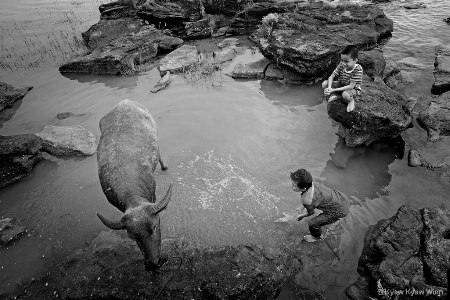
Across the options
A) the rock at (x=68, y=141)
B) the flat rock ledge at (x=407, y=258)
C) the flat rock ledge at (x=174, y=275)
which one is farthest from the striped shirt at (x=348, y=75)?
the rock at (x=68, y=141)

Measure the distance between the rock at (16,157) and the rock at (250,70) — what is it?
8.28 metres

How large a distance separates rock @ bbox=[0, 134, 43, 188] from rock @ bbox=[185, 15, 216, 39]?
1072cm

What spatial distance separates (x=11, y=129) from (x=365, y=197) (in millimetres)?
12717

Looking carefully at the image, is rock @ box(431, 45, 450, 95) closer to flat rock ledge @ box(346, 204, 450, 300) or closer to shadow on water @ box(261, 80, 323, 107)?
shadow on water @ box(261, 80, 323, 107)

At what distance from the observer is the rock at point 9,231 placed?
661 centimetres

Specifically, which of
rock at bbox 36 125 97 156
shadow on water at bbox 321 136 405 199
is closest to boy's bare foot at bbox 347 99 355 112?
shadow on water at bbox 321 136 405 199

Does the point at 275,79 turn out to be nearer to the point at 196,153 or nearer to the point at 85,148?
the point at 196,153

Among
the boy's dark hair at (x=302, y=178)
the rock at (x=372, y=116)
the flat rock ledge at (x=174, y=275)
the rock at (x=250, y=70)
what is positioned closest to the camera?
the flat rock ledge at (x=174, y=275)

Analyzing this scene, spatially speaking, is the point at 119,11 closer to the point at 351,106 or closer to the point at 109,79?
the point at 109,79

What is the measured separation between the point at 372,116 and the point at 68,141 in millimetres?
9784

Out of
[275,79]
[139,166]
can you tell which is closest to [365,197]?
[139,166]

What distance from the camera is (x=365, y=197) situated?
278 inches

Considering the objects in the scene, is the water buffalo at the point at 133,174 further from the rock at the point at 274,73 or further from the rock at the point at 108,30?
the rock at the point at 108,30

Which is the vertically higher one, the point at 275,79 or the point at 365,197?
the point at 275,79
